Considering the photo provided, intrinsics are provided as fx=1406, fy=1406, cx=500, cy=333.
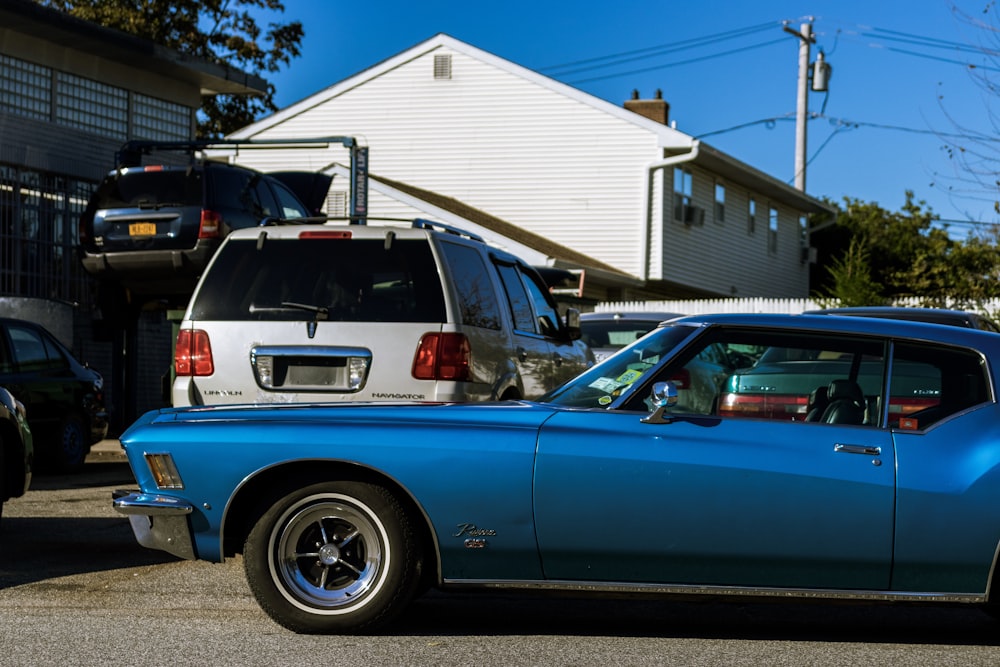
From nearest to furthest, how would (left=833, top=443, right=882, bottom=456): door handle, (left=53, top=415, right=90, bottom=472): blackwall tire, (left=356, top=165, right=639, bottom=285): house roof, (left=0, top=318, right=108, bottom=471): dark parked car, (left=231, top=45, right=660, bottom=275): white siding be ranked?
(left=833, top=443, right=882, bottom=456): door handle < (left=0, top=318, right=108, bottom=471): dark parked car < (left=53, top=415, right=90, bottom=472): blackwall tire < (left=356, top=165, right=639, bottom=285): house roof < (left=231, top=45, right=660, bottom=275): white siding

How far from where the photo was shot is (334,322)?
860cm

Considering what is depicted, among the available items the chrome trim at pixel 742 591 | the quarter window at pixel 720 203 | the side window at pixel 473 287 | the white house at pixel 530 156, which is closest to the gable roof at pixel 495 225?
the white house at pixel 530 156

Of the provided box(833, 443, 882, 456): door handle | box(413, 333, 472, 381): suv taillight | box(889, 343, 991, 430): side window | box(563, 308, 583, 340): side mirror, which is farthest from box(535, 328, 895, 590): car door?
box(563, 308, 583, 340): side mirror

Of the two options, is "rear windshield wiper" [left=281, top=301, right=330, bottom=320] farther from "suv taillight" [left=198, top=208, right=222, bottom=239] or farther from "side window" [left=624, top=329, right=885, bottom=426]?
"suv taillight" [left=198, top=208, right=222, bottom=239]

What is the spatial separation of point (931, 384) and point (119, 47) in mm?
17431

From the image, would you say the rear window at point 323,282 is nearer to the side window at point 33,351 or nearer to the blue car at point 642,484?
the blue car at point 642,484

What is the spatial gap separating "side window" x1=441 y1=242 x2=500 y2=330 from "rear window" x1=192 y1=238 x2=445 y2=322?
0.80 feet

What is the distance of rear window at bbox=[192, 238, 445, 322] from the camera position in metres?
8.66

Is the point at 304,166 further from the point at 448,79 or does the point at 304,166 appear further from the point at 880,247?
the point at 880,247

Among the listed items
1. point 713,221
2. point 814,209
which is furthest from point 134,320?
point 814,209

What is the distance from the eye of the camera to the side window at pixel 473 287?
8922 mm

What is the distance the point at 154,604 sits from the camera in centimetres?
682

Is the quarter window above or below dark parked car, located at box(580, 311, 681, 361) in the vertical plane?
above

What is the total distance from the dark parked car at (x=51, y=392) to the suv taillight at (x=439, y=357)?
587 cm
